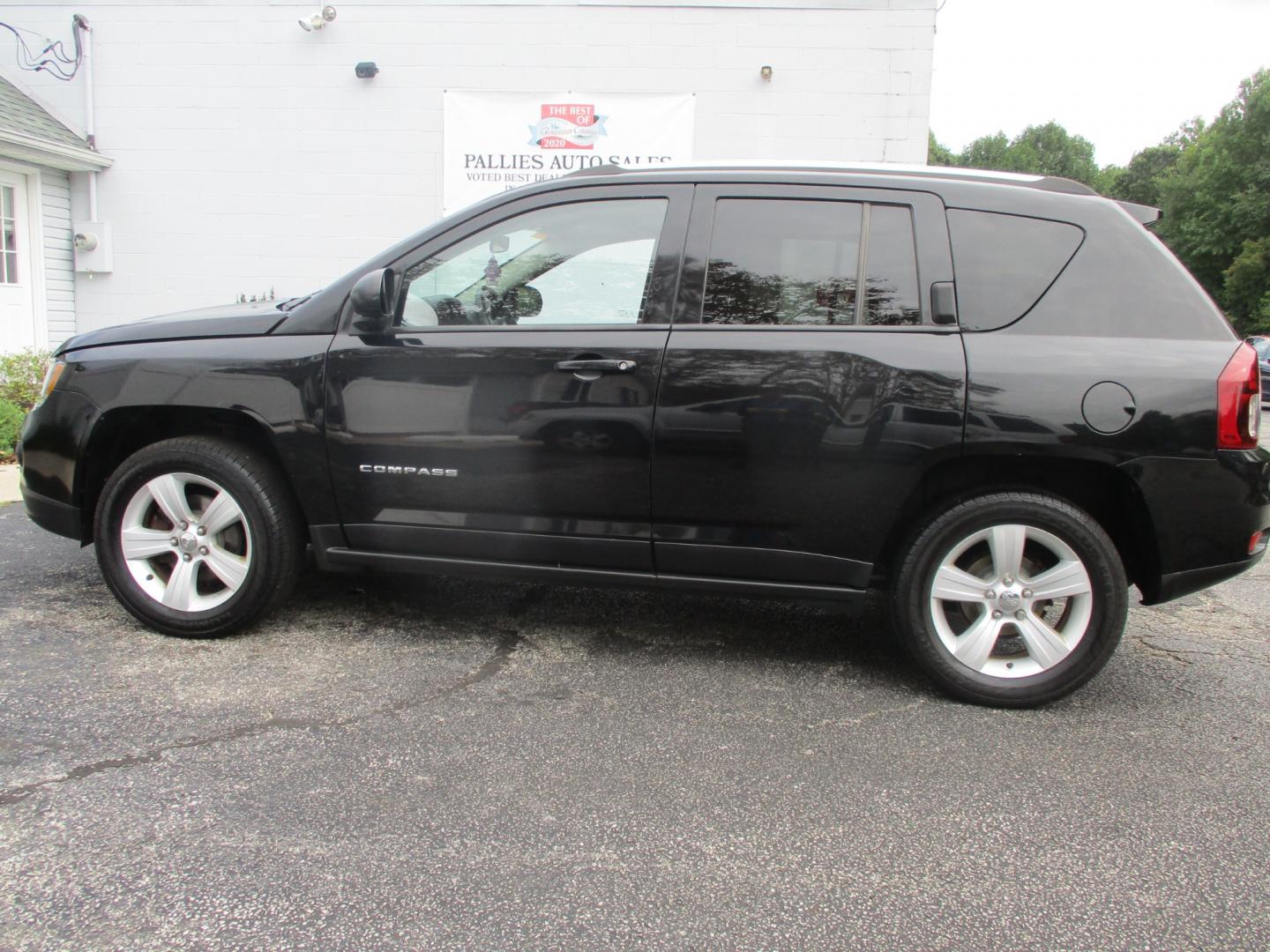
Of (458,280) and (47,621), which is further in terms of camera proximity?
(47,621)

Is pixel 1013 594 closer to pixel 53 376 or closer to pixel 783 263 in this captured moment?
pixel 783 263

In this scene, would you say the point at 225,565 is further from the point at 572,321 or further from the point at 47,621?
the point at 572,321

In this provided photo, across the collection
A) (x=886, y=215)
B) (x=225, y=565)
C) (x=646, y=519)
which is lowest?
(x=225, y=565)

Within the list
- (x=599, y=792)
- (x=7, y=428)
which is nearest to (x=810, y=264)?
(x=599, y=792)

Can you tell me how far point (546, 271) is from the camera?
3445 millimetres

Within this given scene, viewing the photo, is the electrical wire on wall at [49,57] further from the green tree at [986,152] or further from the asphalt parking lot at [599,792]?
the green tree at [986,152]

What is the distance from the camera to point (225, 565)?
140 inches

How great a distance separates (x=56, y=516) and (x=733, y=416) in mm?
2686

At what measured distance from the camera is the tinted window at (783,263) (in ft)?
10.6

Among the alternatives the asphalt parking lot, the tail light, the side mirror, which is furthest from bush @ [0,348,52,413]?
the tail light

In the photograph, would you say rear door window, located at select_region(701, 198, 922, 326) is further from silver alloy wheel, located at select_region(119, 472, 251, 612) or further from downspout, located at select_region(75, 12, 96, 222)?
downspout, located at select_region(75, 12, 96, 222)

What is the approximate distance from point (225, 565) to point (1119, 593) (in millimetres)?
3197

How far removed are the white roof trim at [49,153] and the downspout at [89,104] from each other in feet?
0.49

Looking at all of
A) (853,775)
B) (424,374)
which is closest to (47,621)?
(424,374)
